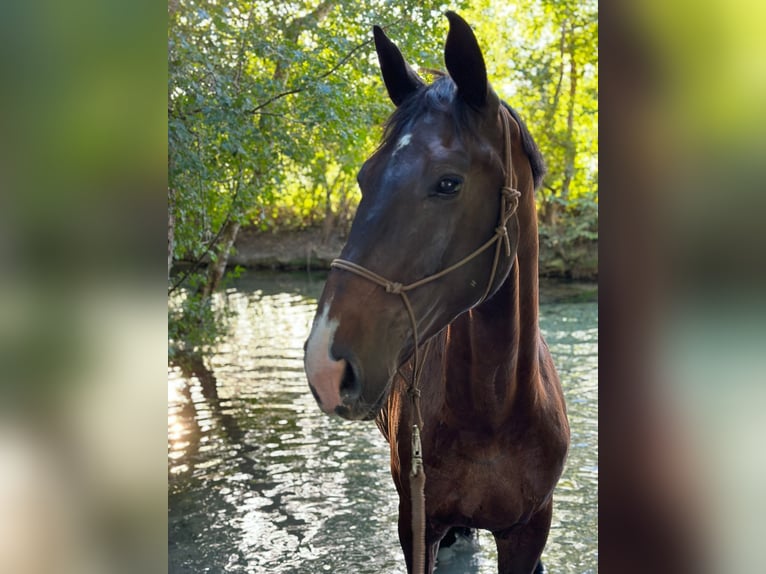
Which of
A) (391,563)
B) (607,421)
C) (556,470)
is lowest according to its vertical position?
(391,563)

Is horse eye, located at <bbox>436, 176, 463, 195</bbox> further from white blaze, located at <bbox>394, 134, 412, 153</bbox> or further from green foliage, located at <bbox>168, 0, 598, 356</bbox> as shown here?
green foliage, located at <bbox>168, 0, 598, 356</bbox>

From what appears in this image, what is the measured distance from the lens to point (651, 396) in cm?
80

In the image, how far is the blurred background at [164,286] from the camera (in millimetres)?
744

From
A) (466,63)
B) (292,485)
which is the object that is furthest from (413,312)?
(292,485)

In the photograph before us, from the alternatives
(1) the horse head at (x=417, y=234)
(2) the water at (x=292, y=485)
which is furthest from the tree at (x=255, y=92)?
(1) the horse head at (x=417, y=234)

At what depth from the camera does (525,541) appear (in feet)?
8.63

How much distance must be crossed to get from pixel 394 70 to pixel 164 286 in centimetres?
118

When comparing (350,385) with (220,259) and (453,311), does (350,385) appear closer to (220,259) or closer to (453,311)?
(453,311)

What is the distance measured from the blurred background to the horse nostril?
52cm

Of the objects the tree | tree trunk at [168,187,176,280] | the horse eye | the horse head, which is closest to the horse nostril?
the horse head

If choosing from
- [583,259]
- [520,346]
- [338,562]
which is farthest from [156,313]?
[583,259]

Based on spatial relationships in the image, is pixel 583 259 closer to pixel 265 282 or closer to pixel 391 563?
pixel 265 282

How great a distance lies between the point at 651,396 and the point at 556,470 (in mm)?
1836

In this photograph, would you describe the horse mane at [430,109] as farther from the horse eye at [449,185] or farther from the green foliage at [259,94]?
the green foliage at [259,94]
